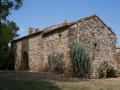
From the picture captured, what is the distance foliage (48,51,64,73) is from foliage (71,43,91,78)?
5.93 ft

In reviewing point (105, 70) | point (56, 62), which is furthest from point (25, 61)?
point (105, 70)

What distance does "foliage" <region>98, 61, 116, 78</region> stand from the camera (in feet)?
85.5

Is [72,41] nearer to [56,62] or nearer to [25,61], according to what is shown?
[56,62]

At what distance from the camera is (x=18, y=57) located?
115ft

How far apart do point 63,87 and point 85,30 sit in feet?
38.2

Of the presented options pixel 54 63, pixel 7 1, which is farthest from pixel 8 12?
pixel 54 63

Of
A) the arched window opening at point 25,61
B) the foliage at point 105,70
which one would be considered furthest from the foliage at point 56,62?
the arched window opening at point 25,61

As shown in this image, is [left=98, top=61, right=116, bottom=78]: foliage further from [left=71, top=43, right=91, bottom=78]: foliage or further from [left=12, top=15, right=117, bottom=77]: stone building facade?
[left=71, top=43, right=91, bottom=78]: foliage

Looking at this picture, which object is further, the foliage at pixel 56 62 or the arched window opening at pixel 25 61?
the arched window opening at pixel 25 61

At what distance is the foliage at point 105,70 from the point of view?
26062mm

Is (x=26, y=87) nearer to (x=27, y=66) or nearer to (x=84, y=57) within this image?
(x=84, y=57)

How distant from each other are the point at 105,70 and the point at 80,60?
3.69m

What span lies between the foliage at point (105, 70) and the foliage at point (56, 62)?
12.9ft

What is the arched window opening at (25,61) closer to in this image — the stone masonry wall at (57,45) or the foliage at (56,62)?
the stone masonry wall at (57,45)
